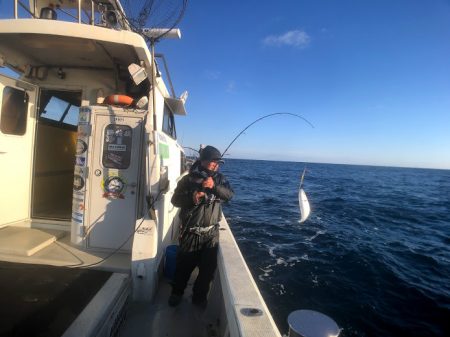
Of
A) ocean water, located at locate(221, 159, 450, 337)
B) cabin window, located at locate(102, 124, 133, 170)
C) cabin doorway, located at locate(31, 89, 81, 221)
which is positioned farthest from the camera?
ocean water, located at locate(221, 159, 450, 337)

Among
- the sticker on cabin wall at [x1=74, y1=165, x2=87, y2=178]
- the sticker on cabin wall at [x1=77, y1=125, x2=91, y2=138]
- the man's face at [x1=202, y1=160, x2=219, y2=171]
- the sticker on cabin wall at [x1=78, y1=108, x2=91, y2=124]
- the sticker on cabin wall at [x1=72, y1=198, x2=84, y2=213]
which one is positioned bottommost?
the sticker on cabin wall at [x1=72, y1=198, x2=84, y2=213]

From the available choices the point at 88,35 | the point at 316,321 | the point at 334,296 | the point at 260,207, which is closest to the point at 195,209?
the point at 316,321

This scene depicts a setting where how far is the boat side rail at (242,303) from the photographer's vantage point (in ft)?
6.50

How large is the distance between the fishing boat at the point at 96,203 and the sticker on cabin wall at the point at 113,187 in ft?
0.05

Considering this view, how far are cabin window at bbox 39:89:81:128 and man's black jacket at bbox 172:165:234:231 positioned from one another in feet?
9.14

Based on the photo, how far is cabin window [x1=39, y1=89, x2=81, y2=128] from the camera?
4.99 m

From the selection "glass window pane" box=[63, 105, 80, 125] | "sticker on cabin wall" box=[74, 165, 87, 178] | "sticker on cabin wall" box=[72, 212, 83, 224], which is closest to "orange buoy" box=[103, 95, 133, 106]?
"sticker on cabin wall" box=[74, 165, 87, 178]

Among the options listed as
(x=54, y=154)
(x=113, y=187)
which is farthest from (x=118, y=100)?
(x=54, y=154)

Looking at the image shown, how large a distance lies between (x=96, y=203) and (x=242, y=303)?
8.49 feet

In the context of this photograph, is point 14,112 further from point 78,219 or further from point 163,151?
point 163,151

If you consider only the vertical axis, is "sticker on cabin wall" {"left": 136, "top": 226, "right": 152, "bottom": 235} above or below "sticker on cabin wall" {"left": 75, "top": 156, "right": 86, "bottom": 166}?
below

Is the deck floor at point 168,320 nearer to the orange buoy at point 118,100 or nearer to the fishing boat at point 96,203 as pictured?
the fishing boat at point 96,203

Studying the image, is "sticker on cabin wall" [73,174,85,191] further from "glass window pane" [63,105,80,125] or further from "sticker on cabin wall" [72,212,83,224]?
"glass window pane" [63,105,80,125]

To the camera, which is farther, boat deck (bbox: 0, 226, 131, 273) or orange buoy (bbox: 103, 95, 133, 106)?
orange buoy (bbox: 103, 95, 133, 106)
